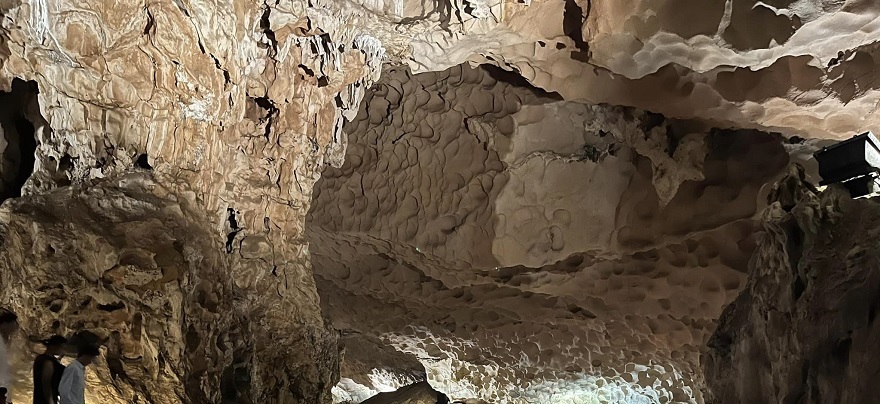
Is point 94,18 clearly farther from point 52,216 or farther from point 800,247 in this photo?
point 800,247

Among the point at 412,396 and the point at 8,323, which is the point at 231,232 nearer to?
the point at 8,323

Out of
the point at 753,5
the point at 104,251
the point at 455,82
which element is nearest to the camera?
the point at 104,251

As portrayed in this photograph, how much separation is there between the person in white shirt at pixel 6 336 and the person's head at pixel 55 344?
4.3 inches

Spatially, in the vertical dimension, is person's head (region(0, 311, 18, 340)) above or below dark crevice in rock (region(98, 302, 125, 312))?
below

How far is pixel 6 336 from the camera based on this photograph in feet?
6.77

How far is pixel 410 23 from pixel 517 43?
669 mm

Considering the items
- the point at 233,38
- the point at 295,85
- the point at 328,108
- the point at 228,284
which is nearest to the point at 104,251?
the point at 228,284

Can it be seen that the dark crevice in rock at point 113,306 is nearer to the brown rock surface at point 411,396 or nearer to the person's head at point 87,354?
the person's head at point 87,354

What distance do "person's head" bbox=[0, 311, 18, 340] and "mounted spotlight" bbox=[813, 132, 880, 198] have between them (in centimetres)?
293

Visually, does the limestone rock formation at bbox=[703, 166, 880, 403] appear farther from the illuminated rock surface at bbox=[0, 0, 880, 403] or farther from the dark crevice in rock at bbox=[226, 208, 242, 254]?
the dark crevice in rock at bbox=[226, 208, 242, 254]

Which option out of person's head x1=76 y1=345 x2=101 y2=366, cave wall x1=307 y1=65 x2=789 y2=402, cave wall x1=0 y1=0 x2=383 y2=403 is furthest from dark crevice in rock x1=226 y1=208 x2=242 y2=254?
cave wall x1=307 y1=65 x2=789 y2=402

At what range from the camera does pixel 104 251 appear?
7.02 feet

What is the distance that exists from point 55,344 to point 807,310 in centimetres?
253

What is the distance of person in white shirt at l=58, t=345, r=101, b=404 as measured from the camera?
1978 millimetres
